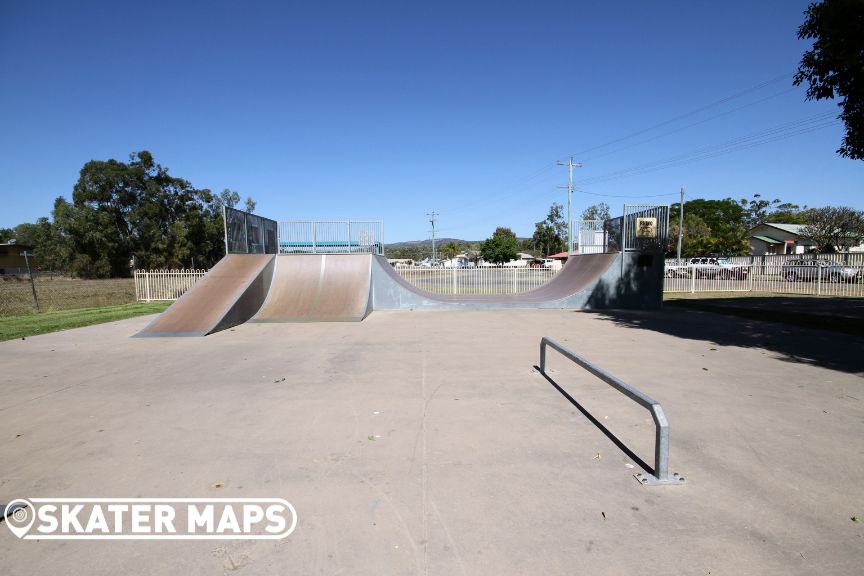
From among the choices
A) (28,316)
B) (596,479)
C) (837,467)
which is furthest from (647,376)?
(28,316)

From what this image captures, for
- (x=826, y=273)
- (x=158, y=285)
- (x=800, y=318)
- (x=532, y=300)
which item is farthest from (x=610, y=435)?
(x=826, y=273)

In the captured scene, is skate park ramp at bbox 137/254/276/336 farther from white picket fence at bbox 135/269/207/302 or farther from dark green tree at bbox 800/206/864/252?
dark green tree at bbox 800/206/864/252

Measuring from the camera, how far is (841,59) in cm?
867

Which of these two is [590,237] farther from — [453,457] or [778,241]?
[778,241]

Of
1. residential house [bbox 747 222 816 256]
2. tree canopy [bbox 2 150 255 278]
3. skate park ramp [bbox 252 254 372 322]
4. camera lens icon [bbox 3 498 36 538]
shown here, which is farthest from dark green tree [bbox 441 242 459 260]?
camera lens icon [bbox 3 498 36 538]

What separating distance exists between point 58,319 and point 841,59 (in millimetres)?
22315

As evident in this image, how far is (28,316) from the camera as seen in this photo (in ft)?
48.4

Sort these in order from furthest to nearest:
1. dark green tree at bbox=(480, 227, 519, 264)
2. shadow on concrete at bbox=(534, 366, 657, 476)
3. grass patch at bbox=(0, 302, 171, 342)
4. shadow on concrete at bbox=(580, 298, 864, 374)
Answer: dark green tree at bbox=(480, 227, 519, 264) → grass patch at bbox=(0, 302, 171, 342) → shadow on concrete at bbox=(580, 298, 864, 374) → shadow on concrete at bbox=(534, 366, 657, 476)

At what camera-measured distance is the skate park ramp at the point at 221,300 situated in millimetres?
10695

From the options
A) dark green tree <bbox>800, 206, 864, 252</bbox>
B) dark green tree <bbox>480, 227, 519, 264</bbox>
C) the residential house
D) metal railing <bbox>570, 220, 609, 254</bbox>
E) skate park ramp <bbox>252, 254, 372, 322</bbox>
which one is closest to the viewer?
skate park ramp <bbox>252, 254, 372, 322</bbox>

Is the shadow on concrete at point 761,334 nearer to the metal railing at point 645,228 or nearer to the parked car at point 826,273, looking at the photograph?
the metal railing at point 645,228

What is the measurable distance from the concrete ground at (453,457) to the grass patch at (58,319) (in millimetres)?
4896

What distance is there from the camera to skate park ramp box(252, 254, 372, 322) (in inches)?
514

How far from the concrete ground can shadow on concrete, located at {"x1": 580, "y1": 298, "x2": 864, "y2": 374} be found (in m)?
0.17
